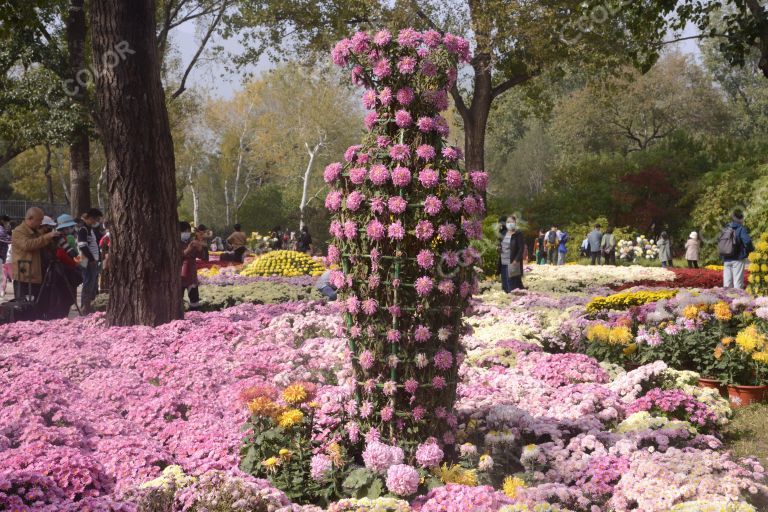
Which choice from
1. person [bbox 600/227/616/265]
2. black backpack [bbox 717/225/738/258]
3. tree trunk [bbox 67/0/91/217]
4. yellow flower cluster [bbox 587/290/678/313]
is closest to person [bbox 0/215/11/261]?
tree trunk [bbox 67/0/91/217]

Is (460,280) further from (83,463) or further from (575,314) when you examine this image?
(575,314)

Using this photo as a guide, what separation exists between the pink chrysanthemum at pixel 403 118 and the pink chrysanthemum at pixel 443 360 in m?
1.34

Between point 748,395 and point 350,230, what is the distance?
4.49m

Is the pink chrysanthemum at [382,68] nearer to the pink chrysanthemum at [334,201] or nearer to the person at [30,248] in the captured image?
the pink chrysanthemum at [334,201]

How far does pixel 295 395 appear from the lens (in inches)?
177

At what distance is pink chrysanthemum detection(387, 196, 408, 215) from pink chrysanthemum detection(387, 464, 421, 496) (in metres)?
1.41

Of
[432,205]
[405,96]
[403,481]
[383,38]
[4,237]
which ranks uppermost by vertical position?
[383,38]

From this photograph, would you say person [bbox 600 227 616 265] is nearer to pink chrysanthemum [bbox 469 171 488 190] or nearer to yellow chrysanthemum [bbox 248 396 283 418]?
pink chrysanthemum [bbox 469 171 488 190]

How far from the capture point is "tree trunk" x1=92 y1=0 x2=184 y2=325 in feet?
29.1

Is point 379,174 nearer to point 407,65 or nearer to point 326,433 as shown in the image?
point 407,65

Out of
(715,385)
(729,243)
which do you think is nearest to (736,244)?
(729,243)

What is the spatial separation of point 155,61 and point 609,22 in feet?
48.8

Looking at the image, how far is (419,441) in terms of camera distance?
4.46 meters

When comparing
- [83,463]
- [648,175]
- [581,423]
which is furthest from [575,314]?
[648,175]
